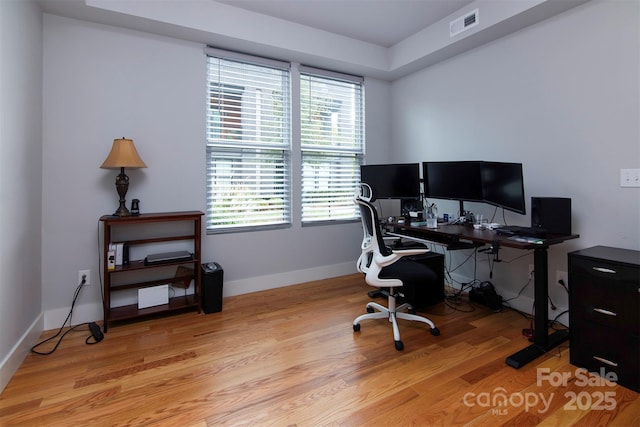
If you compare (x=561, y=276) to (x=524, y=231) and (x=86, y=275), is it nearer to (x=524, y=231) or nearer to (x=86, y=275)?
(x=524, y=231)

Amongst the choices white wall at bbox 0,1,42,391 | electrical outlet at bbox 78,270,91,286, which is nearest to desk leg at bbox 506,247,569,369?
white wall at bbox 0,1,42,391

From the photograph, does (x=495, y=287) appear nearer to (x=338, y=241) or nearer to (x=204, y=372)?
(x=338, y=241)

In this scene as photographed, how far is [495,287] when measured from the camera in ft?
9.93

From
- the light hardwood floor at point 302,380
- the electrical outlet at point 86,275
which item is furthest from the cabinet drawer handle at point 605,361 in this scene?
the electrical outlet at point 86,275

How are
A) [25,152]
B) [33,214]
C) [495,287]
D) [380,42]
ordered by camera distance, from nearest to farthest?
[25,152]
[33,214]
[495,287]
[380,42]

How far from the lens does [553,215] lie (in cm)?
229

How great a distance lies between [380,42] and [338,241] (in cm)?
239

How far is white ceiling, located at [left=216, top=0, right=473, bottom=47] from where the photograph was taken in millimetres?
2824

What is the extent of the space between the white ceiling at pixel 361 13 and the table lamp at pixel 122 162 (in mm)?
1552

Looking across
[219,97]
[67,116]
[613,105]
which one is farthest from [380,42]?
[67,116]

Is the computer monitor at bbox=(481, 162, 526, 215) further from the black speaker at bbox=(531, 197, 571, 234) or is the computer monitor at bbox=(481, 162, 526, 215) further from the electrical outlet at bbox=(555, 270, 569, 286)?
the electrical outlet at bbox=(555, 270, 569, 286)

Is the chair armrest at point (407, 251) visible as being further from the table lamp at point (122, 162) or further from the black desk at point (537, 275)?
the table lamp at point (122, 162)

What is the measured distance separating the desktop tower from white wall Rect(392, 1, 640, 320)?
51cm

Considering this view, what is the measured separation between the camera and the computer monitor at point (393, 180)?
11.1 ft
